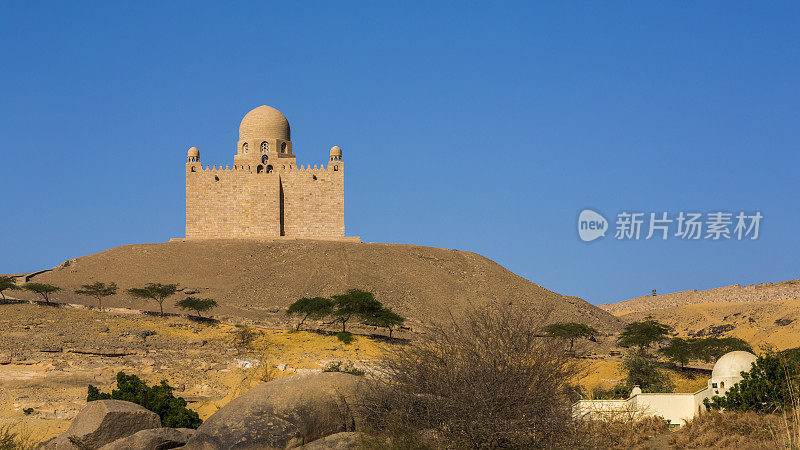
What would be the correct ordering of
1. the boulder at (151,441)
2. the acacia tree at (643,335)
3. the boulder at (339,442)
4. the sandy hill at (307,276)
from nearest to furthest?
the boulder at (339,442) < the boulder at (151,441) < the acacia tree at (643,335) < the sandy hill at (307,276)

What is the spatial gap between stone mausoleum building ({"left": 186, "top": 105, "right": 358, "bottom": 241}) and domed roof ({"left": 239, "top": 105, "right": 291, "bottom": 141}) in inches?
70.3

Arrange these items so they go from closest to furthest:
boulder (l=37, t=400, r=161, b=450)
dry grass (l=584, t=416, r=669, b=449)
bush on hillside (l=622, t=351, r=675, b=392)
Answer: dry grass (l=584, t=416, r=669, b=449)
boulder (l=37, t=400, r=161, b=450)
bush on hillside (l=622, t=351, r=675, b=392)

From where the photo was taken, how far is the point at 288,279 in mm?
64188

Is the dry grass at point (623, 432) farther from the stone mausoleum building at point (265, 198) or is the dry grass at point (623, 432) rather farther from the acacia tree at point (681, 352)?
the stone mausoleum building at point (265, 198)

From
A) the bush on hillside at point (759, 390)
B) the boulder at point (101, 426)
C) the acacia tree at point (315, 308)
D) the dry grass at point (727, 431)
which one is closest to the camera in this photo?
the boulder at point (101, 426)

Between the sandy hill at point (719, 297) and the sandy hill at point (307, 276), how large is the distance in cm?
2465

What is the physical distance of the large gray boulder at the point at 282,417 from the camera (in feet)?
42.5

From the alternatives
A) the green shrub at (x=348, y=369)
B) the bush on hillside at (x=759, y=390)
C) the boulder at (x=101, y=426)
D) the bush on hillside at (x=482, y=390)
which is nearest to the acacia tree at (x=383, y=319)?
the green shrub at (x=348, y=369)

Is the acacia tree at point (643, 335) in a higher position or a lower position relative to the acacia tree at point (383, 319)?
lower

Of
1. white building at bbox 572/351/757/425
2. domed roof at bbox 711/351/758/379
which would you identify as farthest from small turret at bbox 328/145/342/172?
domed roof at bbox 711/351/758/379

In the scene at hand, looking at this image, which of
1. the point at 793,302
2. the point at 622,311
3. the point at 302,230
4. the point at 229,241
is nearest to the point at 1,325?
the point at 229,241

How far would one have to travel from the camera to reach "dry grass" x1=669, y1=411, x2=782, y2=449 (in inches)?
724

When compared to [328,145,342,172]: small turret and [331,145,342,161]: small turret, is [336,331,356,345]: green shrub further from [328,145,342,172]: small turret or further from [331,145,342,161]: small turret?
[331,145,342,161]: small turret

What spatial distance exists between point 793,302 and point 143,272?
2288 inches
